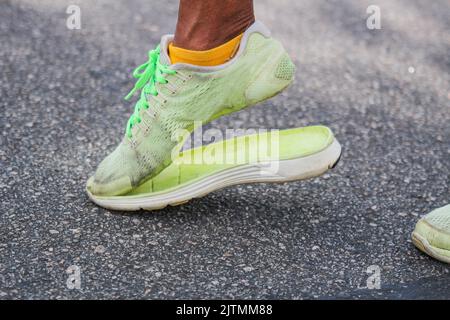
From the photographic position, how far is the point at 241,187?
2312 millimetres

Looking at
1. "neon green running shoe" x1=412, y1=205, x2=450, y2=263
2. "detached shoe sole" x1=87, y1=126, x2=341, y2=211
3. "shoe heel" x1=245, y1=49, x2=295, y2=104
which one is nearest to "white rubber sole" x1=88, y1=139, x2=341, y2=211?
"detached shoe sole" x1=87, y1=126, x2=341, y2=211

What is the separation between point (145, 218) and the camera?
210 centimetres

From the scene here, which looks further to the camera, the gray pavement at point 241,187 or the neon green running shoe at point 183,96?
the neon green running shoe at point 183,96

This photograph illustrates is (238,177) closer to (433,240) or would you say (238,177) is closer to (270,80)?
(270,80)

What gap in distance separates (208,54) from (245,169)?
0.31 metres

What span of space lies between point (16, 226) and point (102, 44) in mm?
1450

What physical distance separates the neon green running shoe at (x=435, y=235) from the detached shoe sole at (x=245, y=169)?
→ 281mm

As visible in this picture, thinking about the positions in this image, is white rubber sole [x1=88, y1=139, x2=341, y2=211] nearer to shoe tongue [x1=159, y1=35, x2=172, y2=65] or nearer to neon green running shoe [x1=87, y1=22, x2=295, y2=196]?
neon green running shoe [x1=87, y1=22, x2=295, y2=196]

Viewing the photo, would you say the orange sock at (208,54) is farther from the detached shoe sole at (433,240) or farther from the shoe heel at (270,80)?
the detached shoe sole at (433,240)

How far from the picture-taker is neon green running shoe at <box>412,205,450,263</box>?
6.44 ft

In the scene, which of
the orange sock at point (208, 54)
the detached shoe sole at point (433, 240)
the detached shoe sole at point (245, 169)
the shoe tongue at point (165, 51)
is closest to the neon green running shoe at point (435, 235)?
the detached shoe sole at point (433, 240)

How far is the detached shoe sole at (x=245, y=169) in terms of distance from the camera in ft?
6.79

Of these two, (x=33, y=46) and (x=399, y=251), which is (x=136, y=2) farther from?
(x=399, y=251)
